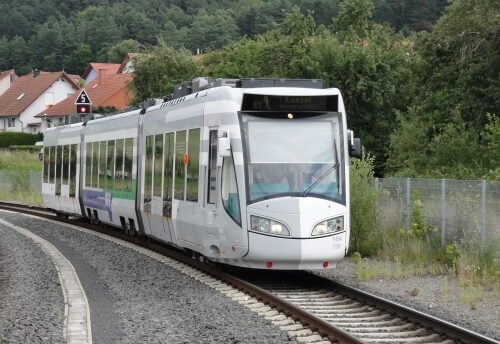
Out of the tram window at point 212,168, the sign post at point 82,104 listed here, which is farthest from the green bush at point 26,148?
the tram window at point 212,168

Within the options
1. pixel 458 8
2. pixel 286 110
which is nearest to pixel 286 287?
pixel 286 110

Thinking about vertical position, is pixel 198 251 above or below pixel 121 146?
below

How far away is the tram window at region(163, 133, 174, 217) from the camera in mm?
16938

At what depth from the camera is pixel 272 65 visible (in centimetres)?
4216

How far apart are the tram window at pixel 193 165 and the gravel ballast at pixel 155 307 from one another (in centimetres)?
140

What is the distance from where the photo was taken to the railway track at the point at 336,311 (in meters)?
9.59

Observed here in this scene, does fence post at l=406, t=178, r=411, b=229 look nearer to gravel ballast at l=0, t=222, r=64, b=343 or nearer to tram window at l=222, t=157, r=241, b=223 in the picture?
tram window at l=222, t=157, r=241, b=223

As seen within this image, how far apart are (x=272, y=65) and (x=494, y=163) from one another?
65.1ft

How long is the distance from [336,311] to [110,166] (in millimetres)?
12590

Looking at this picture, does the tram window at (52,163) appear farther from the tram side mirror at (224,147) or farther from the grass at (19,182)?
the tram side mirror at (224,147)

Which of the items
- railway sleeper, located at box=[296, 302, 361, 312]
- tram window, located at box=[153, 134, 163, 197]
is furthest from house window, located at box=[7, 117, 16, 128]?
railway sleeper, located at box=[296, 302, 361, 312]

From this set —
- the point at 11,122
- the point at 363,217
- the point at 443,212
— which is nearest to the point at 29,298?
the point at 363,217

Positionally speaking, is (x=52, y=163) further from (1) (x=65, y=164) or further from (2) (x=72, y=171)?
(2) (x=72, y=171)

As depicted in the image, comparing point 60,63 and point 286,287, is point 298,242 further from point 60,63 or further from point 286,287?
point 60,63
